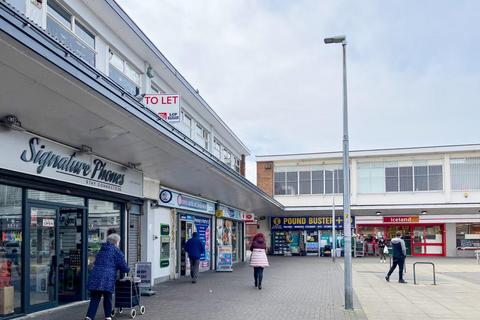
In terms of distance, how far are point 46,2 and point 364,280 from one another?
12.9m

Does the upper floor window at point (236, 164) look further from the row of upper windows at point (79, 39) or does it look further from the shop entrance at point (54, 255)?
the shop entrance at point (54, 255)

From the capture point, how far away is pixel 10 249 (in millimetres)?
8805

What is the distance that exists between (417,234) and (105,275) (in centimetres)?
3107

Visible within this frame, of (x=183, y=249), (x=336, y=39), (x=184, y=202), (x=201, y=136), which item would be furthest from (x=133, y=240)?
(x=201, y=136)

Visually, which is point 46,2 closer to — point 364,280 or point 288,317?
point 288,317

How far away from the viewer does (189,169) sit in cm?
1440

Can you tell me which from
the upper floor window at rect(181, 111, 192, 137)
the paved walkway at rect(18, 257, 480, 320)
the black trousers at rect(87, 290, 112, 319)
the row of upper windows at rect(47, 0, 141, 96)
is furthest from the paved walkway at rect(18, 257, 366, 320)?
the upper floor window at rect(181, 111, 192, 137)

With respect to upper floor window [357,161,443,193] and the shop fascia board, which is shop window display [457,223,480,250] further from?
the shop fascia board

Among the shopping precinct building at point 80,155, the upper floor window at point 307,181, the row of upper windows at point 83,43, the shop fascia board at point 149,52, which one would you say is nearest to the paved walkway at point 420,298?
the shopping precinct building at point 80,155

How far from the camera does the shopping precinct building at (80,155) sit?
692 cm

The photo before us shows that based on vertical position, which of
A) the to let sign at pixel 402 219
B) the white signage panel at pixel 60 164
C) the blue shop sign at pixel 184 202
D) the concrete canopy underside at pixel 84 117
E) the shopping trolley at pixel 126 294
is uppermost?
the concrete canopy underside at pixel 84 117

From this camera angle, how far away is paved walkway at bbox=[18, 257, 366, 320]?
990 centimetres

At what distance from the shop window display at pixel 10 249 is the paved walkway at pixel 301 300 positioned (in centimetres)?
68

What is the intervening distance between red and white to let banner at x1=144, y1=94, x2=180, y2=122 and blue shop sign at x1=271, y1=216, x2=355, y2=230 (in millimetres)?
24315
